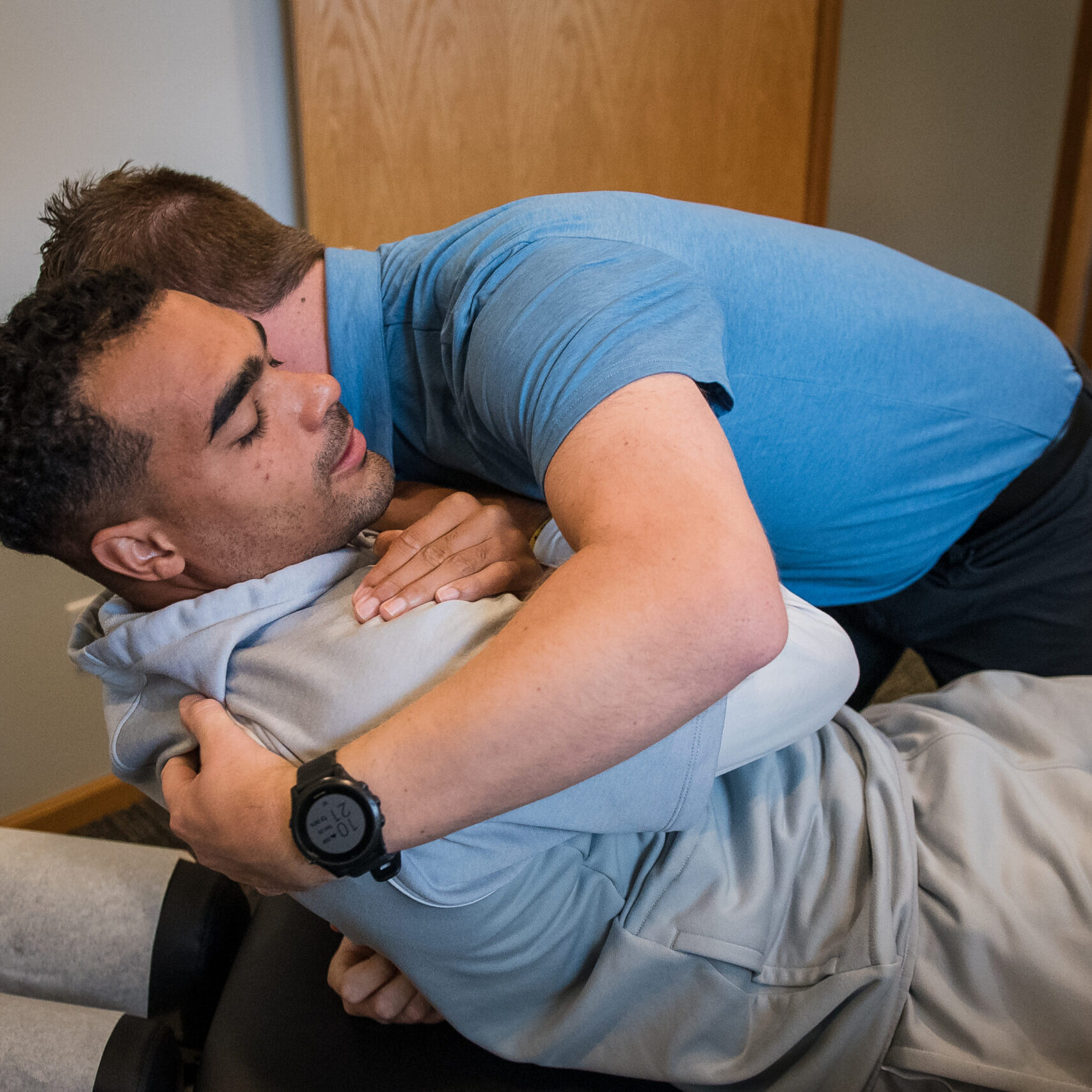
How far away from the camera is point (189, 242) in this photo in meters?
1.02

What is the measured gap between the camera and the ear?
88 cm

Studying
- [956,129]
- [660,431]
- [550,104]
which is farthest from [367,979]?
[956,129]

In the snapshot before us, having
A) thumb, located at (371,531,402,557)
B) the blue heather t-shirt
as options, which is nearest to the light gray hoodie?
thumb, located at (371,531,402,557)

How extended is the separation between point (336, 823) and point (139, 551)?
410 millimetres

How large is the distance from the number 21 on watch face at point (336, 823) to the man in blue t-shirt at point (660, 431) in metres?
0.03

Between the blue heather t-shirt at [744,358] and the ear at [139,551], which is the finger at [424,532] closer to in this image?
the blue heather t-shirt at [744,358]

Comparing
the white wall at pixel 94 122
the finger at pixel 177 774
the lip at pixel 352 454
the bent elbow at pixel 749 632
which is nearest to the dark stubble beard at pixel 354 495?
the lip at pixel 352 454

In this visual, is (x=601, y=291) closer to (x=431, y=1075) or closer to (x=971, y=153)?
(x=431, y=1075)

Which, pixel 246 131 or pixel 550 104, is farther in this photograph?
pixel 550 104

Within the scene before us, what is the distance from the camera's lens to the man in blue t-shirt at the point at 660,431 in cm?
61

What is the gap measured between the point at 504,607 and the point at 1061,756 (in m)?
0.54

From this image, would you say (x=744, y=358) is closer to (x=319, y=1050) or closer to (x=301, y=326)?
(x=301, y=326)

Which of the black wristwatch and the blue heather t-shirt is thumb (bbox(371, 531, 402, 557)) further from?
the black wristwatch

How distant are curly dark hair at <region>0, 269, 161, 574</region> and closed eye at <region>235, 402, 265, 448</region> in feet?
0.27
